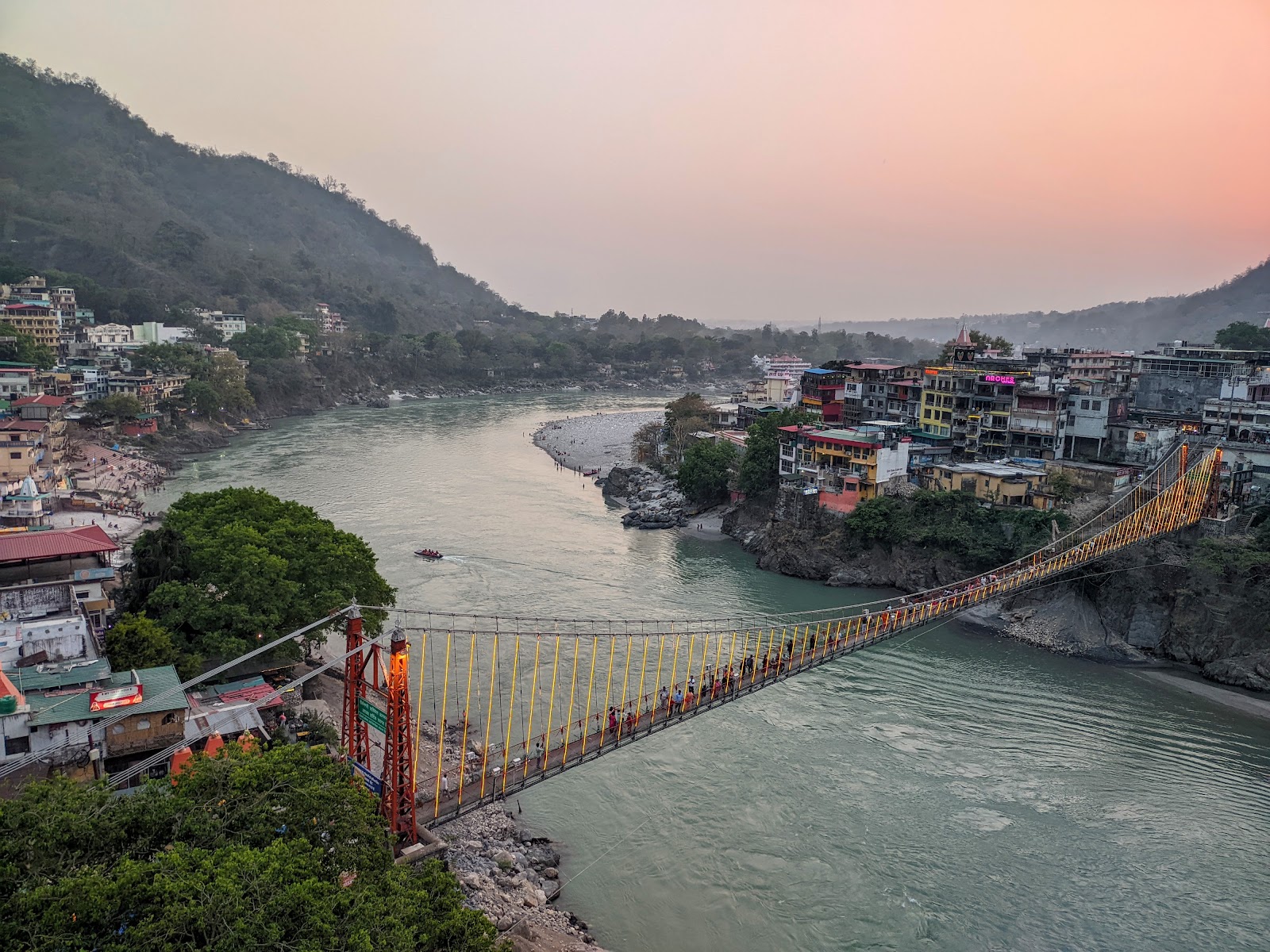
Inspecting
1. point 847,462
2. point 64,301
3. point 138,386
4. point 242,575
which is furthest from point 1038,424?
point 64,301

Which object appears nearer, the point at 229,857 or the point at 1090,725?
the point at 229,857

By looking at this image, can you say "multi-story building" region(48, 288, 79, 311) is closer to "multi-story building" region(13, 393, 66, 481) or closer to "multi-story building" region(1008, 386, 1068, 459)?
"multi-story building" region(13, 393, 66, 481)

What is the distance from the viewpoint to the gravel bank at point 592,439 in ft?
119

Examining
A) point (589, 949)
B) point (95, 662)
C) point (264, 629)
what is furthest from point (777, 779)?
point (95, 662)

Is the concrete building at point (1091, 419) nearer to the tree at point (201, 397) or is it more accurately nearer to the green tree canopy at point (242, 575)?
the green tree canopy at point (242, 575)

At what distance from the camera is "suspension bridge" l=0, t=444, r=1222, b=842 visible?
339 inches

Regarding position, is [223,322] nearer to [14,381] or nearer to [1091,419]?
[14,381]

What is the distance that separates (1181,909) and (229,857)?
977 cm

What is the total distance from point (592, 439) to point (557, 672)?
2781cm

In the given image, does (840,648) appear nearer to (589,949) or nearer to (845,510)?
(589,949)

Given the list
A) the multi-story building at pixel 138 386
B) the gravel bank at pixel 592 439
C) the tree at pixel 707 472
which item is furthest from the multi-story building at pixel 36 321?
the tree at pixel 707 472

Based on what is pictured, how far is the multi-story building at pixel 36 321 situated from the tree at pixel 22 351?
9.97ft

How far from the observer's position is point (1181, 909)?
31.5ft

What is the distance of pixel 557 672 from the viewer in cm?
1473
